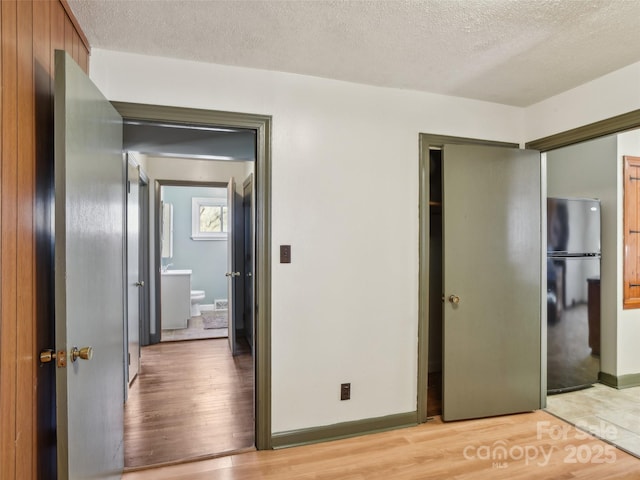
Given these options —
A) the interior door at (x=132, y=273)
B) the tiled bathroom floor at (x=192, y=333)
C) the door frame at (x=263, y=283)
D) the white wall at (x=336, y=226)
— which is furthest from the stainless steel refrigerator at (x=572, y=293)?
the tiled bathroom floor at (x=192, y=333)

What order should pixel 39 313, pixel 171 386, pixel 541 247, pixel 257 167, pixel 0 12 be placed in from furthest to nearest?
pixel 171 386 → pixel 541 247 → pixel 257 167 → pixel 39 313 → pixel 0 12

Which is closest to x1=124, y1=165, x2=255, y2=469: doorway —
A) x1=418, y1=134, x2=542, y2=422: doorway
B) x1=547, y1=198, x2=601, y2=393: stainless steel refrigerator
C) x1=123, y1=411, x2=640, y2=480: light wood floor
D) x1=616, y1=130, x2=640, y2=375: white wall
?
x1=123, y1=411, x2=640, y2=480: light wood floor

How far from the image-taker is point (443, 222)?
2.65 metres

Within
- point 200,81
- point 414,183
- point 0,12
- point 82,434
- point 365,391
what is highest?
point 200,81

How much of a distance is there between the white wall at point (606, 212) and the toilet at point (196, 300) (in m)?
5.62

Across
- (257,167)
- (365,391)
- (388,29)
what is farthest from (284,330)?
(388,29)

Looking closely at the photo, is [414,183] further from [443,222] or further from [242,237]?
[242,237]

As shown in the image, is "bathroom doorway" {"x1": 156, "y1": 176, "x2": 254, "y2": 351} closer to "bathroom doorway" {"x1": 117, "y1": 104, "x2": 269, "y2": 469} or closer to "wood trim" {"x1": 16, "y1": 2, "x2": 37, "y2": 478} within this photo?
"bathroom doorway" {"x1": 117, "y1": 104, "x2": 269, "y2": 469}

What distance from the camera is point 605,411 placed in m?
2.90

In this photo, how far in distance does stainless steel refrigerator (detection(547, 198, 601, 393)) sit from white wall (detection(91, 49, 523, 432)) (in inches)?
56.6

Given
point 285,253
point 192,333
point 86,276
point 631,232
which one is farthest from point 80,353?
point 631,232

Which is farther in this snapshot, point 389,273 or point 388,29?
point 389,273

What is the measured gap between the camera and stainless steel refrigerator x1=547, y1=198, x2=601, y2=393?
10.6ft

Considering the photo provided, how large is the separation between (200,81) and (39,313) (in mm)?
1542
